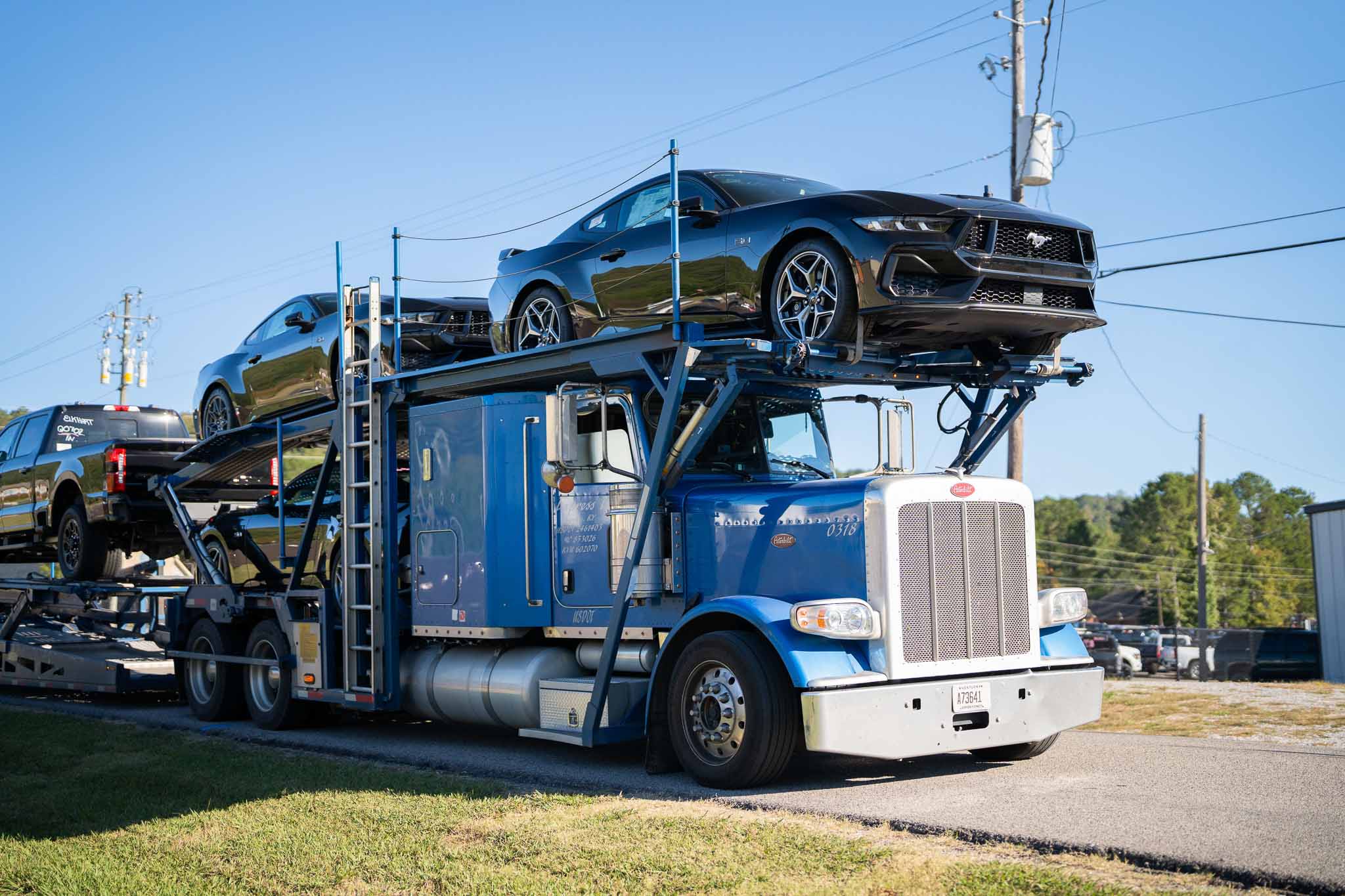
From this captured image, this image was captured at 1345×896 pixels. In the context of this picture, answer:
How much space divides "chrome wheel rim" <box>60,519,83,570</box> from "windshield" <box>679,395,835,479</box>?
887 cm

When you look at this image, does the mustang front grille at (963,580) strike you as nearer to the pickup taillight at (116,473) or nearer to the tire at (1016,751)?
the tire at (1016,751)

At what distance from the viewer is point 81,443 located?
15789 mm

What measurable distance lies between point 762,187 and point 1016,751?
159 inches

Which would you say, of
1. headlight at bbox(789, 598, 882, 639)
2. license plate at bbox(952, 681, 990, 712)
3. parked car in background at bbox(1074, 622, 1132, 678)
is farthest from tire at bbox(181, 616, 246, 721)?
parked car in background at bbox(1074, 622, 1132, 678)

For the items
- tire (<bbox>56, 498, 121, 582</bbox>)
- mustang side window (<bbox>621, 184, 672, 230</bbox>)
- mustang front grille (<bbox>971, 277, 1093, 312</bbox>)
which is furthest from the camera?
tire (<bbox>56, 498, 121, 582</bbox>)

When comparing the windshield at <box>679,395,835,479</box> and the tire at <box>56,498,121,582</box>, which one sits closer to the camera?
the windshield at <box>679,395,835,479</box>

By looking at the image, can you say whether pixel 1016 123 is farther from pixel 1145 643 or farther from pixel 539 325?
pixel 1145 643

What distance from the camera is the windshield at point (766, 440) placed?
8.98 m

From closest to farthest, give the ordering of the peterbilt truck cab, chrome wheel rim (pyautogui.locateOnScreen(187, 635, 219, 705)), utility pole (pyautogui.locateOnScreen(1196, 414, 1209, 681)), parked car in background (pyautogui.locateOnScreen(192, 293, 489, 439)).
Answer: the peterbilt truck cab
parked car in background (pyautogui.locateOnScreen(192, 293, 489, 439))
chrome wheel rim (pyautogui.locateOnScreen(187, 635, 219, 705))
utility pole (pyautogui.locateOnScreen(1196, 414, 1209, 681))

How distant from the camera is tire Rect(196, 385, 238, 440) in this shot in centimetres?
1359

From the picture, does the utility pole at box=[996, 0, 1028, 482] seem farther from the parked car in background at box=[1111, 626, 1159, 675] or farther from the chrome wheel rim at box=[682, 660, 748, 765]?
the parked car in background at box=[1111, 626, 1159, 675]

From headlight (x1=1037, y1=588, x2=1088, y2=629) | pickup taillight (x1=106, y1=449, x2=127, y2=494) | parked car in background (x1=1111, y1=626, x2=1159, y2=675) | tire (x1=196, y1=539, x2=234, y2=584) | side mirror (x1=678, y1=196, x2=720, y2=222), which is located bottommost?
parked car in background (x1=1111, y1=626, x2=1159, y2=675)

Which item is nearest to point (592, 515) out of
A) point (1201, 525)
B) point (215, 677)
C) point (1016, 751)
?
point (1016, 751)

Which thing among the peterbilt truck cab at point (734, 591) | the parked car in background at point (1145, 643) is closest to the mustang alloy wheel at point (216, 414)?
the peterbilt truck cab at point (734, 591)
